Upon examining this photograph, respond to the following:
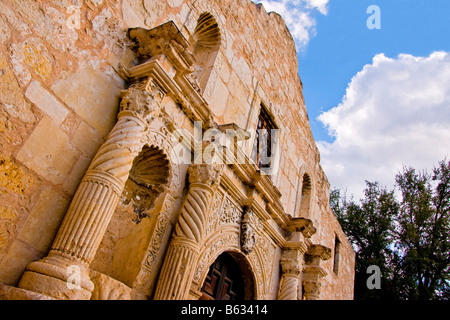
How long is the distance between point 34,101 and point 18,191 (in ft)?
2.45

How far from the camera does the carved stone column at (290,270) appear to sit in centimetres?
635

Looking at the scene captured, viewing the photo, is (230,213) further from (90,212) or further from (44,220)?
(44,220)

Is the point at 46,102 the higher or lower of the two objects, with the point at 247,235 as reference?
lower

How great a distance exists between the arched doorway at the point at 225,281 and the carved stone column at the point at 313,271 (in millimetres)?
2329

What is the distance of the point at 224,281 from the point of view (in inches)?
211

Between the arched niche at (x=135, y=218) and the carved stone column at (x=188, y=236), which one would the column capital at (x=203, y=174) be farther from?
the arched niche at (x=135, y=218)

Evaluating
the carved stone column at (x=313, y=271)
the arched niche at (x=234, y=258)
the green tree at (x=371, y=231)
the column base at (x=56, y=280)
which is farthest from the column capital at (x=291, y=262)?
the green tree at (x=371, y=231)

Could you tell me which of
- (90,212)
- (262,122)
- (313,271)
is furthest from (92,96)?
(313,271)

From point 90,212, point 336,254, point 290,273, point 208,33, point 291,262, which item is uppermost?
point 208,33

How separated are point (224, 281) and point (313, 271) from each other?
295 cm

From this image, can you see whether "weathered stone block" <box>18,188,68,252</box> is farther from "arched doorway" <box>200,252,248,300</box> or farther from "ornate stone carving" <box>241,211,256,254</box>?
"ornate stone carving" <box>241,211,256,254</box>

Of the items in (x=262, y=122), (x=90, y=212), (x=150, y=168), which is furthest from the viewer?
(x=262, y=122)

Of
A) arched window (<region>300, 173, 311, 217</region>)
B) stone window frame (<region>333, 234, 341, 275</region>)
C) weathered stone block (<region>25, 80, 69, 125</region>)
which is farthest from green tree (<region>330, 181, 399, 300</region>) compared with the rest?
weathered stone block (<region>25, 80, 69, 125</region>)

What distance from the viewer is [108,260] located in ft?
11.8
